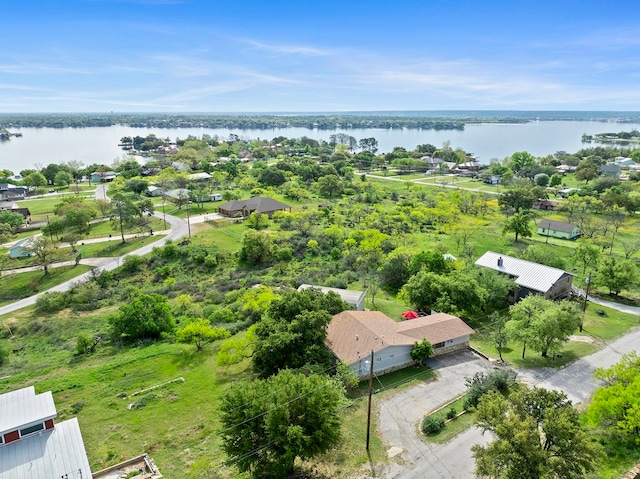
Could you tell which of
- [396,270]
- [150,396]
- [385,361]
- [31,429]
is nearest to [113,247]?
[150,396]

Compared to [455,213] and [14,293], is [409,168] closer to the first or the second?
[455,213]

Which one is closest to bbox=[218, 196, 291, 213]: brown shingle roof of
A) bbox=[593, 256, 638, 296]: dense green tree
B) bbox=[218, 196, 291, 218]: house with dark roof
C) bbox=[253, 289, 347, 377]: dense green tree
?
bbox=[218, 196, 291, 218]: house with dark roof

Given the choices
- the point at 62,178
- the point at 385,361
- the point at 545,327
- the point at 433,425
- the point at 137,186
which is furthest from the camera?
the point at 62,178

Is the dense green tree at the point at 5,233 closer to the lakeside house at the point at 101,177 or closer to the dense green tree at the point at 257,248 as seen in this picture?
the dense green tree at the point at 257,248

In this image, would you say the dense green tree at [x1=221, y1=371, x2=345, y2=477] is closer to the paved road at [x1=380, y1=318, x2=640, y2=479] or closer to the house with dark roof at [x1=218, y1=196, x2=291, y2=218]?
the paved road at [x1=380, y1=318, x2=640, y2=479]

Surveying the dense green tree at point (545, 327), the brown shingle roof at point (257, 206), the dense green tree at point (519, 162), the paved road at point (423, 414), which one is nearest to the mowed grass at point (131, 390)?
the paved road at point (423, 414)

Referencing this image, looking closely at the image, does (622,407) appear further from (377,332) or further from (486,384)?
(377,332)
